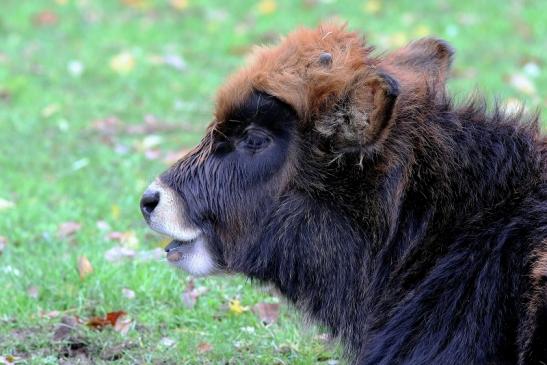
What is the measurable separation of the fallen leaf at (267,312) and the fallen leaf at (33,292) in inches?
50.9

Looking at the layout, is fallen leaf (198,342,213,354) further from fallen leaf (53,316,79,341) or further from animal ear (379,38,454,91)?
animal ear (379,38,454,91)

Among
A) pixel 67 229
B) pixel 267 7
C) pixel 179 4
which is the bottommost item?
pixel 67 229

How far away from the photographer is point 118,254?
6.68 meters

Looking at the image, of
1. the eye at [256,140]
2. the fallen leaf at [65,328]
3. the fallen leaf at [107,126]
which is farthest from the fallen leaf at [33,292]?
the fallen leaf at [107,126]

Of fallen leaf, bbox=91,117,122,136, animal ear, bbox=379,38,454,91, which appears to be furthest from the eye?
fallen leaf, bbox=91,117,122,136

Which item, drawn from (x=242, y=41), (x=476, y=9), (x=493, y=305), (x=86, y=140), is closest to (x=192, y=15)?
(x=242, y=41)

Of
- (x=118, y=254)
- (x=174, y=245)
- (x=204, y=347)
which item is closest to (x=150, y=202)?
(x=174, y=245)

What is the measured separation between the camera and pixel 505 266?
4098mm

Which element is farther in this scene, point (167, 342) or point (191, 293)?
point (191, 293)

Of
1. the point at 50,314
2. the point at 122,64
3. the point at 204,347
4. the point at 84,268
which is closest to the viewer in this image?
the point at 204,347

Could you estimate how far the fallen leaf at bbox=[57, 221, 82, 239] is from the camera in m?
7.20

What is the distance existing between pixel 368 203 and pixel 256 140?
0.58 m

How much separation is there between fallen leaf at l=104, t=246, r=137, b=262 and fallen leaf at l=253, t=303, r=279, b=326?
115 centimetres

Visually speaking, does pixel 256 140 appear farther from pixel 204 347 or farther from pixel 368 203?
pixel 204 347
